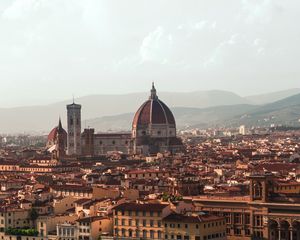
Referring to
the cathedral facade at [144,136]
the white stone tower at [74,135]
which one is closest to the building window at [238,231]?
the cathedral facade at [144,136]

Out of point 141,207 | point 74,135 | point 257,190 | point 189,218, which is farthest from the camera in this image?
point 74,135

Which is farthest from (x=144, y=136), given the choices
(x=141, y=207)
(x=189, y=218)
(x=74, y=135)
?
(x=189, y=218)

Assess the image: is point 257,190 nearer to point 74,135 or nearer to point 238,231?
point 238,231

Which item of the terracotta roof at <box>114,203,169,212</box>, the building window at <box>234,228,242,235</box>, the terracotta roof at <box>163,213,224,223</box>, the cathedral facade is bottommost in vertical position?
the building window at <box>234,228,242,235</box>

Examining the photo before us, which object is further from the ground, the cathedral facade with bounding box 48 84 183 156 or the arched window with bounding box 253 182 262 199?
the cathedral facade with bounding box 48 84 183 156

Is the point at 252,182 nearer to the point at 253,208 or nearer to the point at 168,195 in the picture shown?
the point at 253,208

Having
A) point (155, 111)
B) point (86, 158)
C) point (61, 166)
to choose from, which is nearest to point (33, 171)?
point (61, 166)

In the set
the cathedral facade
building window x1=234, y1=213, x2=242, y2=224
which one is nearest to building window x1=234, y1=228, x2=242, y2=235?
building window x1=234, y1=213, x2=242, y2=224

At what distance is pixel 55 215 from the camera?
73.4 m

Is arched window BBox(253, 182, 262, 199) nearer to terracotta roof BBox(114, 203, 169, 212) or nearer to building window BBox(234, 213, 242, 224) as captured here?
building window BBox(234, 213, 242, 224)

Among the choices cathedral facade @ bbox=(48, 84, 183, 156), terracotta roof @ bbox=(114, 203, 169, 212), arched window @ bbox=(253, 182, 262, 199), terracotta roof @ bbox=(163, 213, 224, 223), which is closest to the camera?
terracotta roof @ bbox=(163, 213, 224, 223)

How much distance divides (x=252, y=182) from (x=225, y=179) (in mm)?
35628

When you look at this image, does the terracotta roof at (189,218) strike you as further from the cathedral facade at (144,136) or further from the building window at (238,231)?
the cathedral facade at (144,136)

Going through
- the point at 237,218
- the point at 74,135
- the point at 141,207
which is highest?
the point at 74,135
